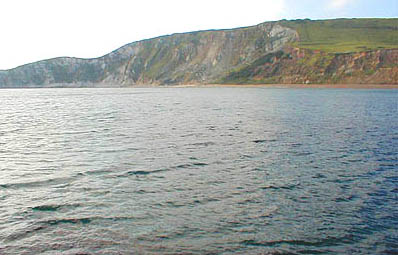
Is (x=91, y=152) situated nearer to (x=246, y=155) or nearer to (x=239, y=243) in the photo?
(x=246, y=155)

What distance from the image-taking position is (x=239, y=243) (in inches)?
453

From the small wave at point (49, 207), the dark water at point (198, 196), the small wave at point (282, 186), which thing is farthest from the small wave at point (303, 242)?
the small wave at point (49, 207)

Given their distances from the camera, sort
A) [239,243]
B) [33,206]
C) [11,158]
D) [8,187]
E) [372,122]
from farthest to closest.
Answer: [372,122] < [11,158] < [8,187] < [33,206] < [239,243]

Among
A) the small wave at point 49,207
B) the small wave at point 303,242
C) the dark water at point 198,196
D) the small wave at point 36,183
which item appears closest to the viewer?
the small wave at point 303,242

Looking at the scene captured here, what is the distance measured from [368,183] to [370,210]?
414 cm

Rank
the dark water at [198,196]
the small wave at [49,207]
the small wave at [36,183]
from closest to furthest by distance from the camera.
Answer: the dark water at [198,196] < the small wave at [49,207] < the small wave at [36,183]

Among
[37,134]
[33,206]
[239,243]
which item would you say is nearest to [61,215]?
[33,206]

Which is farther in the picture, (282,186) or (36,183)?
(36,183)

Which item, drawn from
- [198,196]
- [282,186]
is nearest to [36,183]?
[198,196]

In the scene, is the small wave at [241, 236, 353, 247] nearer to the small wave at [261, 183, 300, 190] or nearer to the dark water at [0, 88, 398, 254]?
the dark water at [0, 88, 398, 254]

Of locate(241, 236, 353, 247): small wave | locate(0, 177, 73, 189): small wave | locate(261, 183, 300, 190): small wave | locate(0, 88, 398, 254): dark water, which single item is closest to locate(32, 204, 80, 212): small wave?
locate(0, 88, 398, 254): dark water

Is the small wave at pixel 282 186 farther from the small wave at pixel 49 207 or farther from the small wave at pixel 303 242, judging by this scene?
the small wave at pixel 49 207

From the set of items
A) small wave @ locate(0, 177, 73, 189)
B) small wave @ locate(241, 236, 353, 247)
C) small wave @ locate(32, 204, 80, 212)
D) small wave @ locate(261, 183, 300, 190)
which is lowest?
small wave @ locate(261, 183, 300, 190)

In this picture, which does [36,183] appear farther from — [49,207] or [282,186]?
[282,186]
